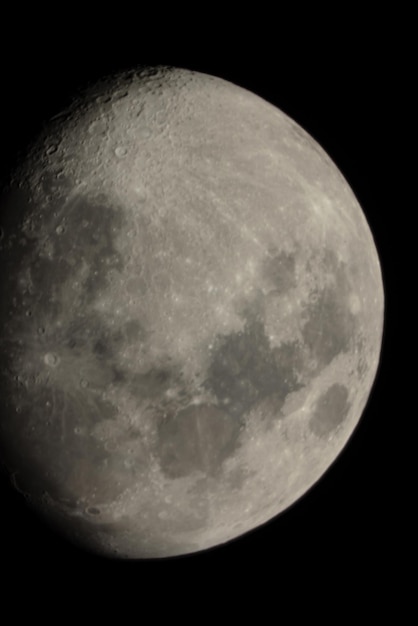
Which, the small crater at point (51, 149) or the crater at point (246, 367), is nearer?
the crater at point (246, 367)

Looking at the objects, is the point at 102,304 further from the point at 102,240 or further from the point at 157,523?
the point at 157,523

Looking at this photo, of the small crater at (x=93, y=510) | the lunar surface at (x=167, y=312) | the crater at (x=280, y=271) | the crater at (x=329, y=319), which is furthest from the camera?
the small crater at (x=93, y=510)

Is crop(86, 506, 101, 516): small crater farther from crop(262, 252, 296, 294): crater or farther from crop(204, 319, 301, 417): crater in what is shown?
crop(262, 252, 296, 294): crater

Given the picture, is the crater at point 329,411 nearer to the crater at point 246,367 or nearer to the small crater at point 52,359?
the crater at point 246,367

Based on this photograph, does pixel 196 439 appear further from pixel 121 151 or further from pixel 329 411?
pixel 121 151

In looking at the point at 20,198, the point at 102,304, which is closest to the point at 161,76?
the point at 20,198

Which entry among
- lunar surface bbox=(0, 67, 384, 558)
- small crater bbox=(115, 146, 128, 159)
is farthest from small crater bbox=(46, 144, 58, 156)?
small crater bbox=(115, 146, 128, 159)

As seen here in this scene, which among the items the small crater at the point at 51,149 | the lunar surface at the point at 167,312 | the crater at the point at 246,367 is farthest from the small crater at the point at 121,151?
the crater at the point at 246,367

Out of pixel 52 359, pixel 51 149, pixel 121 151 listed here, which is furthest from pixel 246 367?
pixel 51 149
